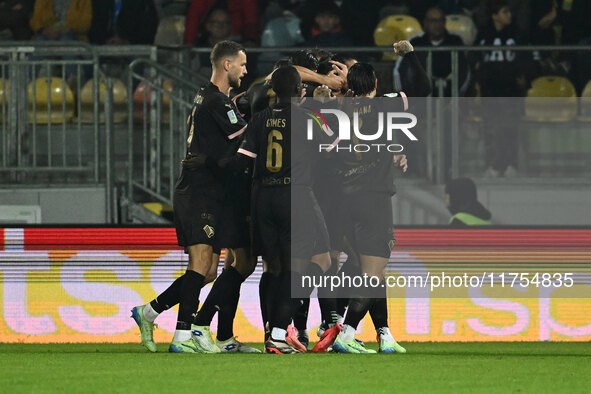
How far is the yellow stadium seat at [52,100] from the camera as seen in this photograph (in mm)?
11789

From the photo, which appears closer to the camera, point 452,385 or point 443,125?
point 452,385

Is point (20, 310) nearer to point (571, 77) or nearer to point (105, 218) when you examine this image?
point (105, 218)

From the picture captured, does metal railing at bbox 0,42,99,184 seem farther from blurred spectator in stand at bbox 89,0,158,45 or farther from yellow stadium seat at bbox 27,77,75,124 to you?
blurred spectator in stand at bbox 89,0,158,45

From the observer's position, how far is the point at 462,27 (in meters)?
14.2

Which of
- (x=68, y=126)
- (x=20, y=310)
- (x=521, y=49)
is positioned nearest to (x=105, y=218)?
(x=68, y=126)

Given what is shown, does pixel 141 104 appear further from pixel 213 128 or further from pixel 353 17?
pixel 213 128

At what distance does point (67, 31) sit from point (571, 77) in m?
5.67

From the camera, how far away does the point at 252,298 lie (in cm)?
1008

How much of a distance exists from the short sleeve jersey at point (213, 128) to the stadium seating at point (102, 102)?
11.7 ft

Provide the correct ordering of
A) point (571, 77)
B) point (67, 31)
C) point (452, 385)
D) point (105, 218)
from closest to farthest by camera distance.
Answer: point (452, 385) → point (105, 218) → point (571, 77) → point (67, 31)

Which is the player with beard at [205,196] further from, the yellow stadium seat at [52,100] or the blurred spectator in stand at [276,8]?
the blurred spectator in stand at [276,8]

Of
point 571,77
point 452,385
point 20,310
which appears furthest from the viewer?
point 571,77

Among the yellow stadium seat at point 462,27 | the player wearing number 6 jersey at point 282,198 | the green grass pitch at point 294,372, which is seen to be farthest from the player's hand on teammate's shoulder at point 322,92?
the yellow stadium seat at point 462,27

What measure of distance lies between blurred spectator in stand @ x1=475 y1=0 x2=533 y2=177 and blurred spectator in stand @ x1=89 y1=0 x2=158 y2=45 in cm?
374
